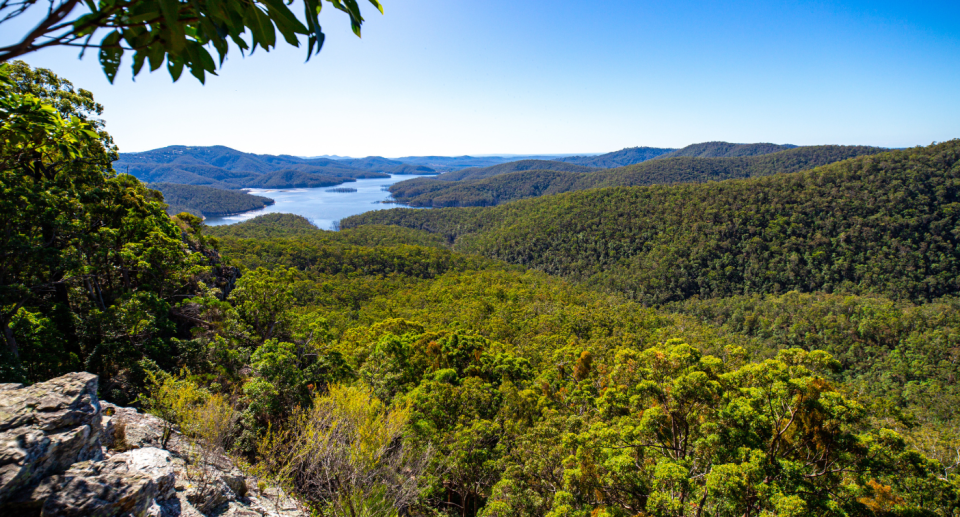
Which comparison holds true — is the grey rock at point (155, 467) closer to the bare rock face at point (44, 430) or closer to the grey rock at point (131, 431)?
the bare rock face at point (44, 430)

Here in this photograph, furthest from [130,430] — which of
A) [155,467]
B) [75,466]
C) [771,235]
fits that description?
[771,235]

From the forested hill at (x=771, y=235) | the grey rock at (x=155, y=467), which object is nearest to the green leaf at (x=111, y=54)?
the grey rock at (x=155, y=467)

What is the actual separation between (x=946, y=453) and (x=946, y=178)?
473ft

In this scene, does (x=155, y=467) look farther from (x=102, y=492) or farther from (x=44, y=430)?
→ (x=44, y=430)

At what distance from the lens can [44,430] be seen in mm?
4488

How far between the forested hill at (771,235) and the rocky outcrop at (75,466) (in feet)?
339

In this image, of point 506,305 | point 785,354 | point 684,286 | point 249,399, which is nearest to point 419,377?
point 249,399

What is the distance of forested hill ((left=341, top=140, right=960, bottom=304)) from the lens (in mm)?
93812

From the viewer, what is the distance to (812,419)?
9.84m

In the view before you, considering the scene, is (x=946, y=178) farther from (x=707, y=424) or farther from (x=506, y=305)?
(x=707, y=424)

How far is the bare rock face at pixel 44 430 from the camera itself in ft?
12.8

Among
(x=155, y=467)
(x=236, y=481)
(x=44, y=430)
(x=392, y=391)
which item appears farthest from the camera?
(x=392, y=391)

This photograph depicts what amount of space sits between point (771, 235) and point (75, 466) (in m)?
133

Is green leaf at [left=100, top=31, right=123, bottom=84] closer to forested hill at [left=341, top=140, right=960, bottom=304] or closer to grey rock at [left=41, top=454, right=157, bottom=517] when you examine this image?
grey rock at [left=41, top=454, right=157, bottom=517]
